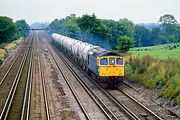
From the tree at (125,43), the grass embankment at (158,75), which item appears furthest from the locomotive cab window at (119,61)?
the tree at (125,43)

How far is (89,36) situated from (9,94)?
46.7 metres

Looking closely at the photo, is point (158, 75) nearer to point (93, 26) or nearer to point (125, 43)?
point (125, 43)

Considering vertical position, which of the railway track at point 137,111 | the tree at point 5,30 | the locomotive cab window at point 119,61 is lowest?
the railway track at point 137,111

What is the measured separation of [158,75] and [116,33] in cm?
5616

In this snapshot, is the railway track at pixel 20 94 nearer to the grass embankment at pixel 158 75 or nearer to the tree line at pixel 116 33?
the grass embankment at pixel 158 75

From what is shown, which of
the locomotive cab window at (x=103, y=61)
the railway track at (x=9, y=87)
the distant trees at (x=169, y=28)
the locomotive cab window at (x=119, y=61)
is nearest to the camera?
the railway track at (x=9, y=87)

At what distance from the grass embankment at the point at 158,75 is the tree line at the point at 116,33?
15806 millimetres

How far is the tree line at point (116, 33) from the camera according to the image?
67669mm

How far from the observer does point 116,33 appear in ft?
275

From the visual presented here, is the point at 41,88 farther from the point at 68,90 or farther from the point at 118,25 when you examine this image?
the point at 118,25

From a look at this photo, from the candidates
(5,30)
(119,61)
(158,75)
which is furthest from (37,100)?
(5,30)

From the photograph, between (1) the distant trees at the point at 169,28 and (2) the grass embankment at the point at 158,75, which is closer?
(2) the grass embankment at the point at 158,75

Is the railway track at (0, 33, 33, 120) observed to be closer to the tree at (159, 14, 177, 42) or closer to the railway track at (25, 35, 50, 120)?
the railway track at (25, 35, 50, 120)

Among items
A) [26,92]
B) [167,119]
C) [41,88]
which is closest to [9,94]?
[26,92]
